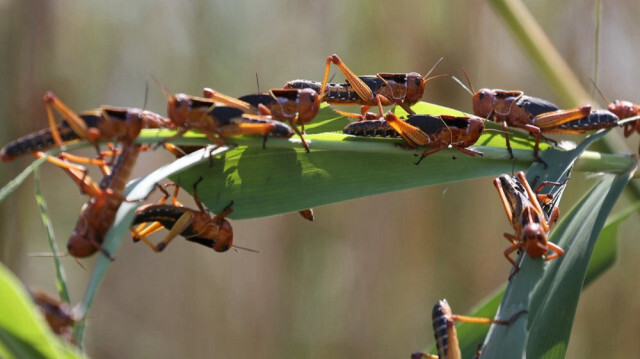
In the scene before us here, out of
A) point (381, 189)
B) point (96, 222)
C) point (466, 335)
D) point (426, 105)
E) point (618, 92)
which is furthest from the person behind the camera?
point (618, 92)

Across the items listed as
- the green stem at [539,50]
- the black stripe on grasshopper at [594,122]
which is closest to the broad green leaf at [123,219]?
the black stripe on grasshopper at [594,122]

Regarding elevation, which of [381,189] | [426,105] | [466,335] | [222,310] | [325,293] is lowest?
[222,310]

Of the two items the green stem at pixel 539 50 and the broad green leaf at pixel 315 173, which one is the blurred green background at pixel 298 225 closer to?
the green stem at pixel 539 50

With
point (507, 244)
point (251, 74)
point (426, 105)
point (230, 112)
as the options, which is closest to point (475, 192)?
point (507, 244)

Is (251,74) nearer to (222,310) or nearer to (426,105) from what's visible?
(222,310)

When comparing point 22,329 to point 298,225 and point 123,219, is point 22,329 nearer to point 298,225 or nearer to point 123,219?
point 123,219

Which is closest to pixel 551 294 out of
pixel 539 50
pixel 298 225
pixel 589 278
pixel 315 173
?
pixel 315 173
